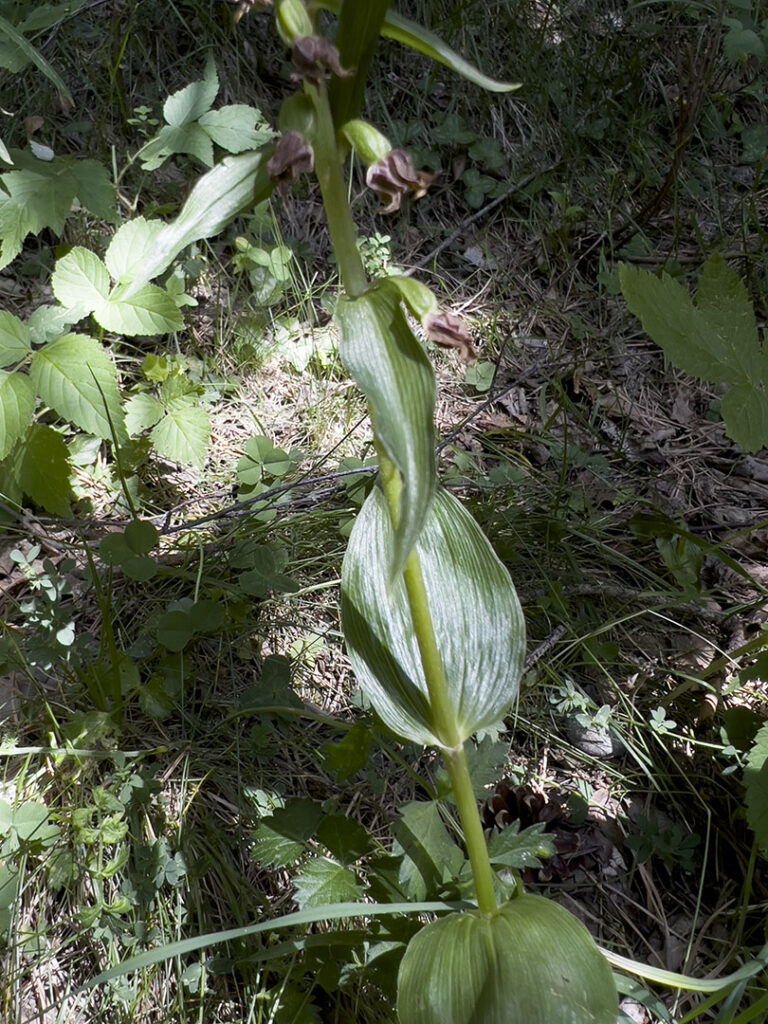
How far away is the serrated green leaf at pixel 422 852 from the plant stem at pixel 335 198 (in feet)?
2.90

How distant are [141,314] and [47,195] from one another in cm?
36

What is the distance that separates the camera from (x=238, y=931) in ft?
4.32

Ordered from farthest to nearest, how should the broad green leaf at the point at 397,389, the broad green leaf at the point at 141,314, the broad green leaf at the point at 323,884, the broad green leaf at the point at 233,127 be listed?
1. the broad green leaf at the point at 233,127
2. the broad green leaf at the point at 141,314
3. the broad green leaf at the point at 323,884
4. the broad green leaf at the point at 397,389

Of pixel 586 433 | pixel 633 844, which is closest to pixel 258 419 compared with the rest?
pixel 586 433

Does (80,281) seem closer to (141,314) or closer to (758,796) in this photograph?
(141,314)

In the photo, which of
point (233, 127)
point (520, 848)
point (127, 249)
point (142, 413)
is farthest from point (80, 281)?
point (520, 848)

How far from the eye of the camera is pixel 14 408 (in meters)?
1.98

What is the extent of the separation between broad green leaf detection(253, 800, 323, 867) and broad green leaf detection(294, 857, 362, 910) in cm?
7

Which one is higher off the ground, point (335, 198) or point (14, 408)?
point (335, 198)

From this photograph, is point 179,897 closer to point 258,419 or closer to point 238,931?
point 238,931

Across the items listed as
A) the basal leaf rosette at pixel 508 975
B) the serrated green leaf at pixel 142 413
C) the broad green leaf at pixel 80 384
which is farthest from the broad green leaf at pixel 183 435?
the basal leaf rosette at pixel 508 975

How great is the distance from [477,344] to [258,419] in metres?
0.79

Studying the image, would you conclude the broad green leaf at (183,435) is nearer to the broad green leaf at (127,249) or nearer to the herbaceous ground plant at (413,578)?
the broad green leaf at (127,249)

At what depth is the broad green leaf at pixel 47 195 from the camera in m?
2.11
